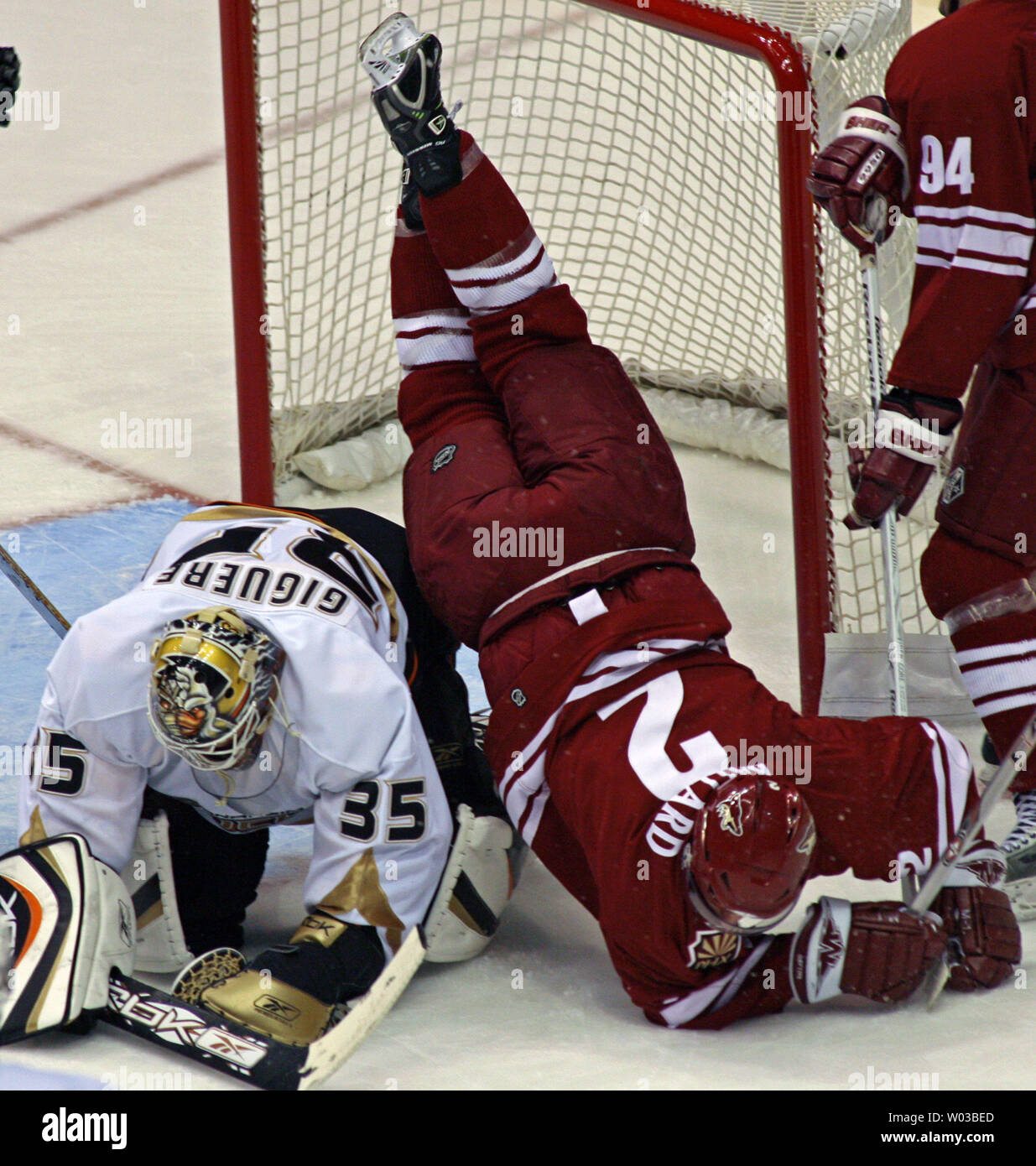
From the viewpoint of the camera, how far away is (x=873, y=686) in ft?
9.50

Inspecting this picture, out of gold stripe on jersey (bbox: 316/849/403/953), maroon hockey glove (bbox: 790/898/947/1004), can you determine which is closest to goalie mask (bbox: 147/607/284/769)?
gold stripe on jersey (bbox: 316/849/403/953)

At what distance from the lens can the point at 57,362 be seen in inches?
167

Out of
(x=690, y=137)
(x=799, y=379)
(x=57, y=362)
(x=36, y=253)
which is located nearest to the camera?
(x=799, y=379)

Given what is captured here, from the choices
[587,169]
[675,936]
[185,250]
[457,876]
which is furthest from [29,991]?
[185,250]

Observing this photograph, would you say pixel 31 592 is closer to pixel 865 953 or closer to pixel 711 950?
pixel 711 950

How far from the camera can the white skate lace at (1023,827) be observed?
238 centimetres

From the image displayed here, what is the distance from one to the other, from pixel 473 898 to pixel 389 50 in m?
1.12

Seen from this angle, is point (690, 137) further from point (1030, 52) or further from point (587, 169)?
point (1030, 52)

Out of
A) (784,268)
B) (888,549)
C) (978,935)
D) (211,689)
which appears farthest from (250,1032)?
(784,268)

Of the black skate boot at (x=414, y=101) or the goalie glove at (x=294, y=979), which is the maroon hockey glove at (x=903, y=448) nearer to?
the black skate boot at (x=414, y=101)

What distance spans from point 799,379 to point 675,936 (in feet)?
3.64

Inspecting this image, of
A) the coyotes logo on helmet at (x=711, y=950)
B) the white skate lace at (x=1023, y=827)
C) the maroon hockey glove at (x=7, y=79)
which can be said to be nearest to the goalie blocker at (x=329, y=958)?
the coyotes logo on helmet at (x=711, y=950)

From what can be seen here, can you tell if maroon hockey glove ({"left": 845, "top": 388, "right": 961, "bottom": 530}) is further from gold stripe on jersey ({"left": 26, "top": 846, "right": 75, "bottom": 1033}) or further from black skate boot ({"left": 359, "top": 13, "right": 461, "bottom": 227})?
gold stripe on jersey ({"left": 26, "top": 846, "right": 75, "bottom": 1033})

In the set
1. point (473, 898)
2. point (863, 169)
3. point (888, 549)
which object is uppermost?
point (863, 169)
